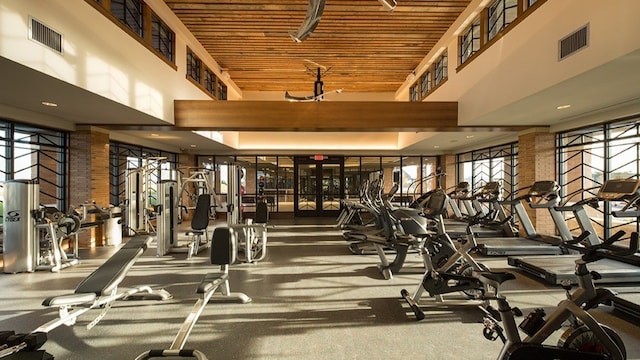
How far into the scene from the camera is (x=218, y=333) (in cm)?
300

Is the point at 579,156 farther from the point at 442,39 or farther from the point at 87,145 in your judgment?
the point at 87,145

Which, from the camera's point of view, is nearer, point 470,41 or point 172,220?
point 172,220

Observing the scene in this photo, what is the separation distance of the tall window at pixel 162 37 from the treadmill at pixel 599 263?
7.53m

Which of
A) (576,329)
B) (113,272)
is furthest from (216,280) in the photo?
(576,329)

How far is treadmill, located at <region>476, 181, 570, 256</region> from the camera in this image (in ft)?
17.0

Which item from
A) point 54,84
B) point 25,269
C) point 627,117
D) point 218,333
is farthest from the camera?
point 627,117

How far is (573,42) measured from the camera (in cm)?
398

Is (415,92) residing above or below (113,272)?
above

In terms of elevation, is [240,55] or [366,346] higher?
[240,55]

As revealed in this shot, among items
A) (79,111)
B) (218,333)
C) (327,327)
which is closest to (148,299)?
(218,333)

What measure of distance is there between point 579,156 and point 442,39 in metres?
4.12

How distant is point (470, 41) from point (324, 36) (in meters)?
3.34

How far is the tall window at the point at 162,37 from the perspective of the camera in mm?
6562

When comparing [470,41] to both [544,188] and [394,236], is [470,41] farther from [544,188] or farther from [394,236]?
[394,236]
